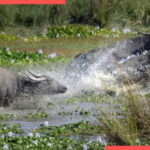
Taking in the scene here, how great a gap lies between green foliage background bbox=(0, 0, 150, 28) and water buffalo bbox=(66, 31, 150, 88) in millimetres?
7089

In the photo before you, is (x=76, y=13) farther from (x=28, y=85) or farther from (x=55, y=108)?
(x=55, y=108)

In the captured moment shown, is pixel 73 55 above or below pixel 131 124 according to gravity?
above

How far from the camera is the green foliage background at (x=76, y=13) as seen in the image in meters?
19.3

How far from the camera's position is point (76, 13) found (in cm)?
2012

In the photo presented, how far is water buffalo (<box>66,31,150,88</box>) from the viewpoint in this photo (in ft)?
37.6

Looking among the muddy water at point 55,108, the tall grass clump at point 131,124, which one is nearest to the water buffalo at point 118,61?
the muddy water at point 55,108

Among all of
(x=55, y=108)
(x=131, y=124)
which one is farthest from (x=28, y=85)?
(x=131, y=124)

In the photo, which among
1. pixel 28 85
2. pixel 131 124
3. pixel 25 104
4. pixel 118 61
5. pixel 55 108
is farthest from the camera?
pixel 118 61

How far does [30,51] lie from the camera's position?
16.2 meters

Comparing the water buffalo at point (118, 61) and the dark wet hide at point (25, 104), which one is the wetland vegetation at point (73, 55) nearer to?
the dark wet hide at point (25, 104)

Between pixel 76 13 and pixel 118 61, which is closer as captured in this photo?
pixel 118 61

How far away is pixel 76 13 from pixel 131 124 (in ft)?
42.8

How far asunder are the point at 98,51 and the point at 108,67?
0.55 meters

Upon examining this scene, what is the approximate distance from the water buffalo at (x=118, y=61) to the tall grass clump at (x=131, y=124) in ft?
11.7
